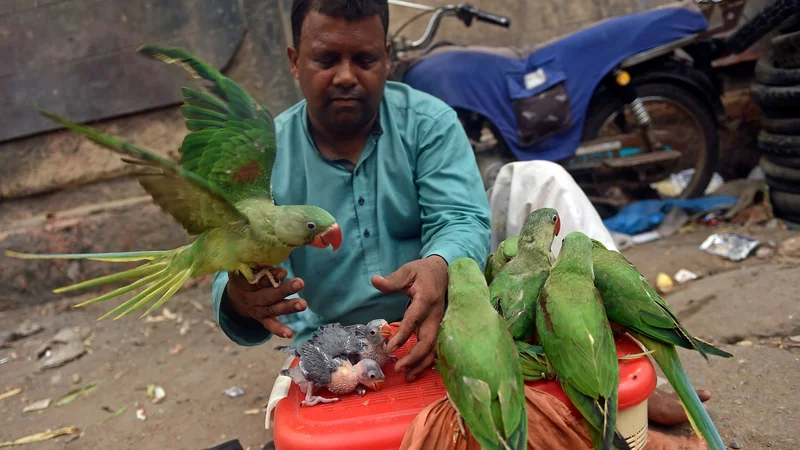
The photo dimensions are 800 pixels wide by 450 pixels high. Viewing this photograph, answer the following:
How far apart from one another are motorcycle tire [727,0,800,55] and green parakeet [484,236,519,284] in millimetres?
2877

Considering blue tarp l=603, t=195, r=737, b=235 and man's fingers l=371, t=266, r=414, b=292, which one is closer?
man's fingers l=371, t=266, r=414, b=292

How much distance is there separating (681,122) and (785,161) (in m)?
0.95

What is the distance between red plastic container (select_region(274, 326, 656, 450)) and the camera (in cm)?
147

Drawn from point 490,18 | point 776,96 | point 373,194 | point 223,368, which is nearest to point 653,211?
point 776,96

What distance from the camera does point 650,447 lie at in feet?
5.92

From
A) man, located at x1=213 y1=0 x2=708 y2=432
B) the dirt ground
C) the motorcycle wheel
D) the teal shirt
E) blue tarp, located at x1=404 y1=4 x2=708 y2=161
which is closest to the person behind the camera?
man, located at x1=213 y1=0 x2=708 y2=432

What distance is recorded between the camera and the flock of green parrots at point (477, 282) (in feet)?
4.38

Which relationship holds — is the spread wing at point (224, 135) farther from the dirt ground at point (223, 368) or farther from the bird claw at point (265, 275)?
the dirt ground at point (223, 368)

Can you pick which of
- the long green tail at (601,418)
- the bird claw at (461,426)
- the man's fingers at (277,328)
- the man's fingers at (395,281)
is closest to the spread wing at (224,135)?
the man's fingers at (277,328)

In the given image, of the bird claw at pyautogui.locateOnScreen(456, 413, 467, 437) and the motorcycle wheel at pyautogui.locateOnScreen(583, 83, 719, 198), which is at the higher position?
the bird claw at pyautogui.locateOnScreen(456, 413, 467, 437)

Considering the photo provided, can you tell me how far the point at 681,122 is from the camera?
4.58 meters

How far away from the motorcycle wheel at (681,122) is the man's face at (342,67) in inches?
110

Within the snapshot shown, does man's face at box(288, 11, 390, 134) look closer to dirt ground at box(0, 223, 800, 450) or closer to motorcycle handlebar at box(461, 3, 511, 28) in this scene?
dirt ground at box(0, 223, 800, 450)

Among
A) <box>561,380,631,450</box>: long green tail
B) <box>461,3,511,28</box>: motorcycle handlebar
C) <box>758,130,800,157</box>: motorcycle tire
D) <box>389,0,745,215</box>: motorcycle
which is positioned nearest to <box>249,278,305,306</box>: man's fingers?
<box>561,380,631,450</box>: long green tail
